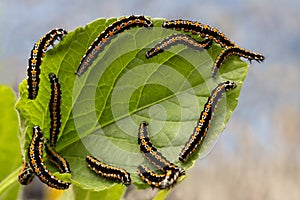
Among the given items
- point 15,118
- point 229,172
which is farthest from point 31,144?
point 229,172

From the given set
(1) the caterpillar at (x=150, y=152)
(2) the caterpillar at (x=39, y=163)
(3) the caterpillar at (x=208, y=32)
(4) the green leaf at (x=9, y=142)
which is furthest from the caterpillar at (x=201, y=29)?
(4) the green leaf at (x=9, y=142)

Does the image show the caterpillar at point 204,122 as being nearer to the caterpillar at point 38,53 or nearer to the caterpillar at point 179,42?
the caterpillar at point 179,42

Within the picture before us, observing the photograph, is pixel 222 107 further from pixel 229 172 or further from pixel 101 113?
pixel 229 172

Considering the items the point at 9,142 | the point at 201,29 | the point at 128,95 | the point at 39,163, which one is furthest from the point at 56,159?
the point at 9,142

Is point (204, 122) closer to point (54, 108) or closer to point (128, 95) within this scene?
point (128, 95)

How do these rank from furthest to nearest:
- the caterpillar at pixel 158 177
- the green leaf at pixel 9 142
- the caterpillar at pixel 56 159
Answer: the green leaf at pixel 9 142
the caterpillar at pixel 56 159
the caterpillar at pixel 158 177
